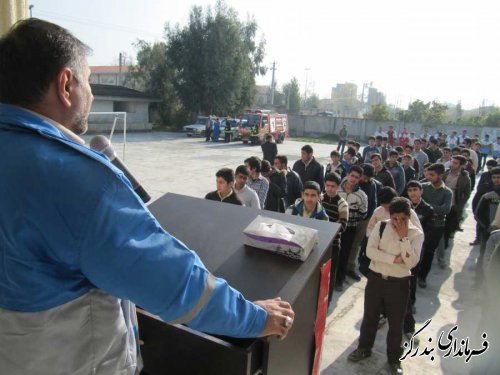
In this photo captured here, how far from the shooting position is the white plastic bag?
4.85 feet

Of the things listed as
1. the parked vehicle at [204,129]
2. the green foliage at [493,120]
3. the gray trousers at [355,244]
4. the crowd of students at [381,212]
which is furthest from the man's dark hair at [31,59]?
the green foliage at [493,120]

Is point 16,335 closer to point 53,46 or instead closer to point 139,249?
point 139,249

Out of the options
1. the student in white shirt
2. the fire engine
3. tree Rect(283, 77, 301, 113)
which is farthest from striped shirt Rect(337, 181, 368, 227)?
tree Rect(283, 77, 301, 113)

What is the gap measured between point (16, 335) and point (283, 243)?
0.90m

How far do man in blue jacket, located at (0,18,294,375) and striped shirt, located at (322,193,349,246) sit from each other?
364 cm

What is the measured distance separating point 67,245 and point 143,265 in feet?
0.62

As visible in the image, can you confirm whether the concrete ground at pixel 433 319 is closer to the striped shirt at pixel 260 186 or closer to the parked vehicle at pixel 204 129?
the striped shirt at pixel 260 186

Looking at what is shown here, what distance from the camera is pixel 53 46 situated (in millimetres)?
1002

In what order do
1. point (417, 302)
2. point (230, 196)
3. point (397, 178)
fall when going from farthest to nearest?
point (397, 178)
point (417, 302)
point (230, 196)

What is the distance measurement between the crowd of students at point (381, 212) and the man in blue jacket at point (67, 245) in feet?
7.56

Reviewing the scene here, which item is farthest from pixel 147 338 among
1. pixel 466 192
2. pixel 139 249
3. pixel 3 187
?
pixel 466 192

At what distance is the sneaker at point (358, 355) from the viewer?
11.5 ft

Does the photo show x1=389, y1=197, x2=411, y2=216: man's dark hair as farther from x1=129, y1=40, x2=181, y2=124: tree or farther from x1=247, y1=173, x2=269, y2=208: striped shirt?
x1=129, y1=40, x2=181, y2=124: tree

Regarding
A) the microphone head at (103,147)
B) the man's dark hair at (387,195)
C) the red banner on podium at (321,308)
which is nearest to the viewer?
the microphone head at (103,147)
